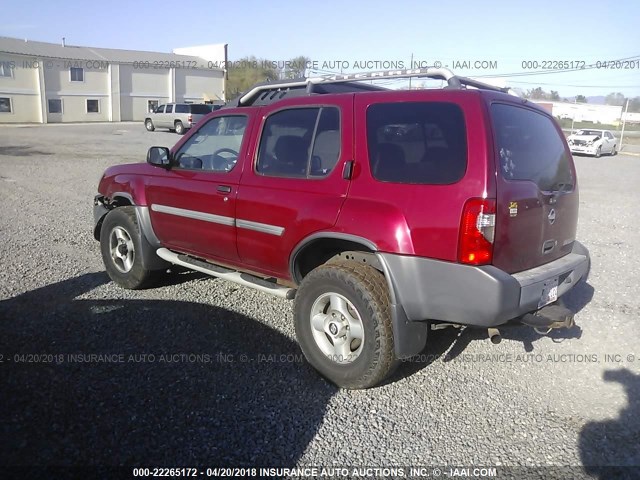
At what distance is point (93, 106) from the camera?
47562 millimetres

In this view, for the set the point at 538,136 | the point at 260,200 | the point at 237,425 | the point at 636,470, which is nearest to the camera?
the point at 636,470

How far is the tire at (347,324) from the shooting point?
11.3ft

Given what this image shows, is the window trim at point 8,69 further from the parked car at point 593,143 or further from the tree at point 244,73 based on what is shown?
the parked car at point 593,143

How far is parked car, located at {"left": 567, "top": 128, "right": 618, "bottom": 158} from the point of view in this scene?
28375 mm

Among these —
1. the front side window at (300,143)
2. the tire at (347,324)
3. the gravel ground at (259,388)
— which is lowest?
the gravel ground at (259,388)

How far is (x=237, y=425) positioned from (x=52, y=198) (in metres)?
9.07

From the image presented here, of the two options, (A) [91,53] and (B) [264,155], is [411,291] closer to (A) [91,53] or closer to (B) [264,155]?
(B) [264,155]

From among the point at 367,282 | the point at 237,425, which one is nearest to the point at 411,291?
the point at 367,282

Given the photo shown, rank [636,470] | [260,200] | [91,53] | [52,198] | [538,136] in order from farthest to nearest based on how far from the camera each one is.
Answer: [91,53] < [52,198] < [260,200] < [538,136] < [636,470]

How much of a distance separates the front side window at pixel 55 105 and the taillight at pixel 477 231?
49.1 m

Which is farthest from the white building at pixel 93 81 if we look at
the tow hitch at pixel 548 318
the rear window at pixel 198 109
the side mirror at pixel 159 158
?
the tow hitch at pixel 548 318

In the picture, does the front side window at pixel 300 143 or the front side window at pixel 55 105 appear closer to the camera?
the front side window at pixel 300 143

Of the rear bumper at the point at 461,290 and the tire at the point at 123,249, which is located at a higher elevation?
the rear bumper at the point at 461,290

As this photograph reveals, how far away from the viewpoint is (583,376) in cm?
394
